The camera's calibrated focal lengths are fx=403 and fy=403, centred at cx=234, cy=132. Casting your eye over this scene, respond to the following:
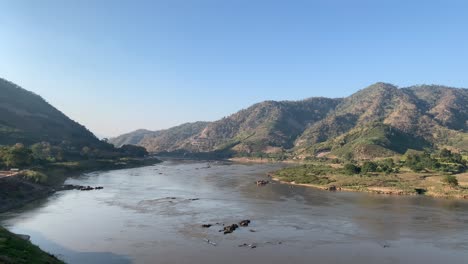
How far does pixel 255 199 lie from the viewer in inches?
3418

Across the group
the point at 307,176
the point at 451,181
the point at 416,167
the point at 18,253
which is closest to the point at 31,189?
the point at 18,253

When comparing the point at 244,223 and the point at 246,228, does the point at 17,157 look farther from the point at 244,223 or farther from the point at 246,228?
the point at 246,228

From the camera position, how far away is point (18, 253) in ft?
98.7

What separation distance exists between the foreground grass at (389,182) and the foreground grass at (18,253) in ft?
271

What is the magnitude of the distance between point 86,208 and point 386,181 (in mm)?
74597

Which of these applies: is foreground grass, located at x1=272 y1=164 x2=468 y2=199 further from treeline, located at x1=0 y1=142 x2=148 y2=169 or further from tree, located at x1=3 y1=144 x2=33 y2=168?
treeline, located at x1=0 y1=142 x2=148 y2=169

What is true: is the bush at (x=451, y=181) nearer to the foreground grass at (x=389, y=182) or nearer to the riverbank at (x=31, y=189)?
the foreground grass at (x=389, y=182)

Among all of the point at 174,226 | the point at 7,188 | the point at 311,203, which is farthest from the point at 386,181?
the point at 7,188

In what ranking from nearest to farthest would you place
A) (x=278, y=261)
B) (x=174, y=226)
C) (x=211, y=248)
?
(x=278, y=261)
(x=211, y=248)
(x=174, y=226)

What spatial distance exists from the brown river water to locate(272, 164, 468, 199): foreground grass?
7.73m

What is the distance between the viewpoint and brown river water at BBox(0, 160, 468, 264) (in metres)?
44.8

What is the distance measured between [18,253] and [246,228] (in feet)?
109

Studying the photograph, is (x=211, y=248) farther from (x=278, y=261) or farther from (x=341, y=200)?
(x=341, y=200)

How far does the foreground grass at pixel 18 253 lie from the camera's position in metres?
27.8
